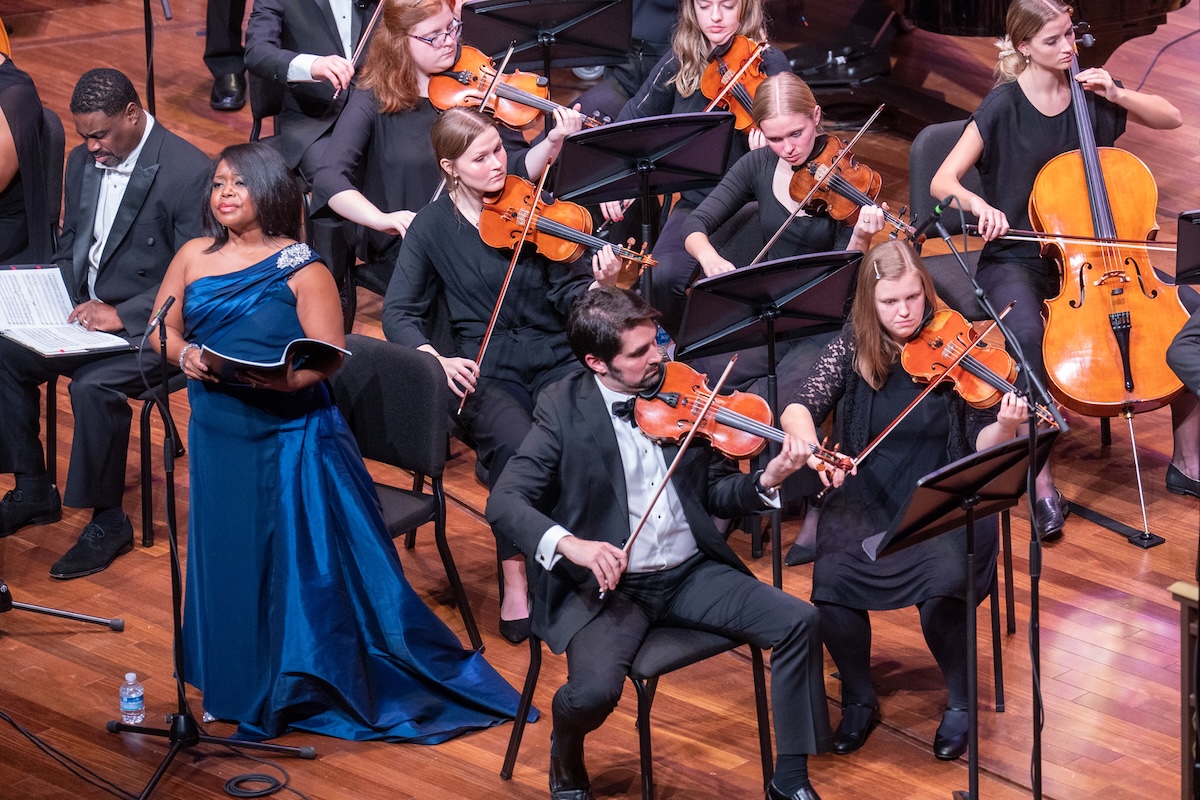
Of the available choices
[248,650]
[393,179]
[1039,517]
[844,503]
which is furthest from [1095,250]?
[248,650]

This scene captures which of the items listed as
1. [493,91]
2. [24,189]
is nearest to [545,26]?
[493,91]

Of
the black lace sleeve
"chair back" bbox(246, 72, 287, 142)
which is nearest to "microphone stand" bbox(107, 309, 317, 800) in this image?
the black lace sleeve

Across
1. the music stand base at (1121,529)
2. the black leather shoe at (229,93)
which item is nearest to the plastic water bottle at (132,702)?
the music stand base at (1121,529)

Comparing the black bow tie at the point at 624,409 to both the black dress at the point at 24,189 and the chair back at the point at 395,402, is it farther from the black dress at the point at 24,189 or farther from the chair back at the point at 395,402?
the black dress at the point at 24,189

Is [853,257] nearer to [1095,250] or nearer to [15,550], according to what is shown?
[1095,250]

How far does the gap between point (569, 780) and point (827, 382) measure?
1059 millimetres

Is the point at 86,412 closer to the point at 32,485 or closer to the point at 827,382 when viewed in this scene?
the point at 32,485

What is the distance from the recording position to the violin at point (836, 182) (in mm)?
4152

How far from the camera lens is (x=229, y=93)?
6.79 metres

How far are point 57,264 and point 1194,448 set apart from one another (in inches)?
128

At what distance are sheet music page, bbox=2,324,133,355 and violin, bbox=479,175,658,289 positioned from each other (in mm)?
1033

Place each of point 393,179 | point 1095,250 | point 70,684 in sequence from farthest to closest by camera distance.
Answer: point 393,179 → point 1095,250 → point 70,684

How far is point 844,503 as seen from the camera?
3664 mm

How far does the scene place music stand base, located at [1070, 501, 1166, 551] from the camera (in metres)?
4.31
